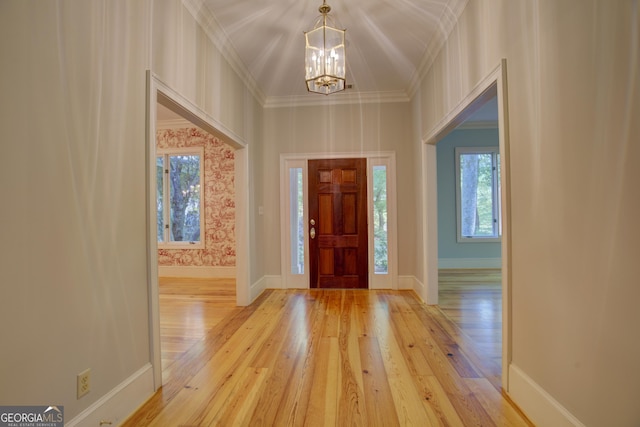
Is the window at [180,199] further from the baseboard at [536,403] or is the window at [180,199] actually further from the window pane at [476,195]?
the window pane at [476,195]

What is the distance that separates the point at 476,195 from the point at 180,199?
5649mm

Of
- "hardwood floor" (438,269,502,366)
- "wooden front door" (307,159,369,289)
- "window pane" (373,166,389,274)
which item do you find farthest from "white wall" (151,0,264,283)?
"hardwood floor" (438,269,502,366)

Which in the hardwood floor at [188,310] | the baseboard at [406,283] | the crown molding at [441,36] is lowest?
the hardwood floor at [188,310]

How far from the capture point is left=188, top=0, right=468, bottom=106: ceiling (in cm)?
245

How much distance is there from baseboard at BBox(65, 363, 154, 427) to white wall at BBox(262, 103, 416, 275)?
8.63 ft

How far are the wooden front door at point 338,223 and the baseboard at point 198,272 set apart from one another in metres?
1.80

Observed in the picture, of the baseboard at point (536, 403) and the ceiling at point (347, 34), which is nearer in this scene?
the baseboard at point (536, 403)

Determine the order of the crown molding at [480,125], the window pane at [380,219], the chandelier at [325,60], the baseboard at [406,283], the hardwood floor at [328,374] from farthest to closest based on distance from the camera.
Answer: the crown molding at [480,125]
the window pane at [380,219]
the baseboard at [406,283]
the chandelier at [325,60]
the hardwood floor at [328,374]

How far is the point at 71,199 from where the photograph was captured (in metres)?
1.35

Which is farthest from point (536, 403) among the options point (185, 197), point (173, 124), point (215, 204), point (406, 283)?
point (173, 124)

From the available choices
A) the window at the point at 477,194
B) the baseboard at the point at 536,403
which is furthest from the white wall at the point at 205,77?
the window at the point at 477,194

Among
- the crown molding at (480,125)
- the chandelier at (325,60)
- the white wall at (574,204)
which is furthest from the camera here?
the crown molding at (480,125)

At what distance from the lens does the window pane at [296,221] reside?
4.40 m

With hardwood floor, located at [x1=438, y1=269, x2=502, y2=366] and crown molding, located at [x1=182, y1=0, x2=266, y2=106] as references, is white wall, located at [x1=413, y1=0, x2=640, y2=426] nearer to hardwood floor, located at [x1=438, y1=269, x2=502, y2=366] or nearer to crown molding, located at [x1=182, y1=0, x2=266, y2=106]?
hardwood floor, located at [x1=438, y1=269, x2=502, y2=366]
